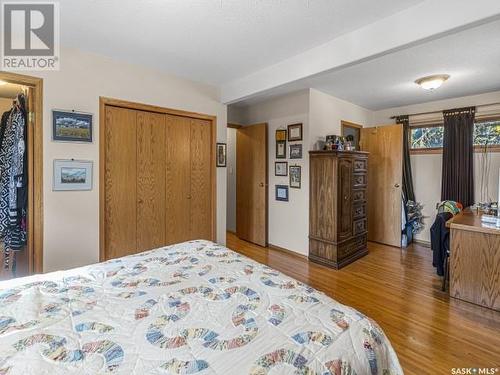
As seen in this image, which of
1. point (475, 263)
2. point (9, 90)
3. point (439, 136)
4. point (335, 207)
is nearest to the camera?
point (475, 263)

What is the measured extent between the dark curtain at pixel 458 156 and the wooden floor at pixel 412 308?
1.14 metres

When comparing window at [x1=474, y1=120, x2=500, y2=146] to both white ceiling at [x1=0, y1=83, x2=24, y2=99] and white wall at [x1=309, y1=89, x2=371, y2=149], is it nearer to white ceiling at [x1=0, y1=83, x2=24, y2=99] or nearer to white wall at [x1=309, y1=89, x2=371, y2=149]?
white wall at [x1=309, y1=89, x2=371, y2=149]

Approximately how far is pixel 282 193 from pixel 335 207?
→ 3.06 feet

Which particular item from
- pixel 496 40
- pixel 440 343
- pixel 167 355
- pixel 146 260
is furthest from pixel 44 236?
pixel 496 40

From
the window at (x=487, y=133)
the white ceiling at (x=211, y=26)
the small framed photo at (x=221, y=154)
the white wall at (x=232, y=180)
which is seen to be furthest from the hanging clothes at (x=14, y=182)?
the window at (x=487, y=133)

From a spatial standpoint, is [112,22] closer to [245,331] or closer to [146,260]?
[146,260]

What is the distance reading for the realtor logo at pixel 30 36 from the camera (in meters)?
1.91

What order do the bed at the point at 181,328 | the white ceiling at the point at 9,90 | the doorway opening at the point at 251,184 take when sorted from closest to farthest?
the bed at the point at 181,328 < the white ceiling at the point at 9,90 < the doorway opening at the point at 251,184

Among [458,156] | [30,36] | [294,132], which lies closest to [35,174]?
[30,36]

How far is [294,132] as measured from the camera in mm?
3828

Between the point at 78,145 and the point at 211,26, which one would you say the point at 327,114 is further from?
the point at 78,145

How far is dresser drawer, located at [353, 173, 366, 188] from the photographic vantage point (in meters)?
3.72

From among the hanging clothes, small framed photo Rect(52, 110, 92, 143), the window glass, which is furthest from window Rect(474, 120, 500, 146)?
the hanging clothes

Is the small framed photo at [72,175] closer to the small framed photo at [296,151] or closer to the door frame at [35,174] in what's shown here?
the door frame at [35,174]
